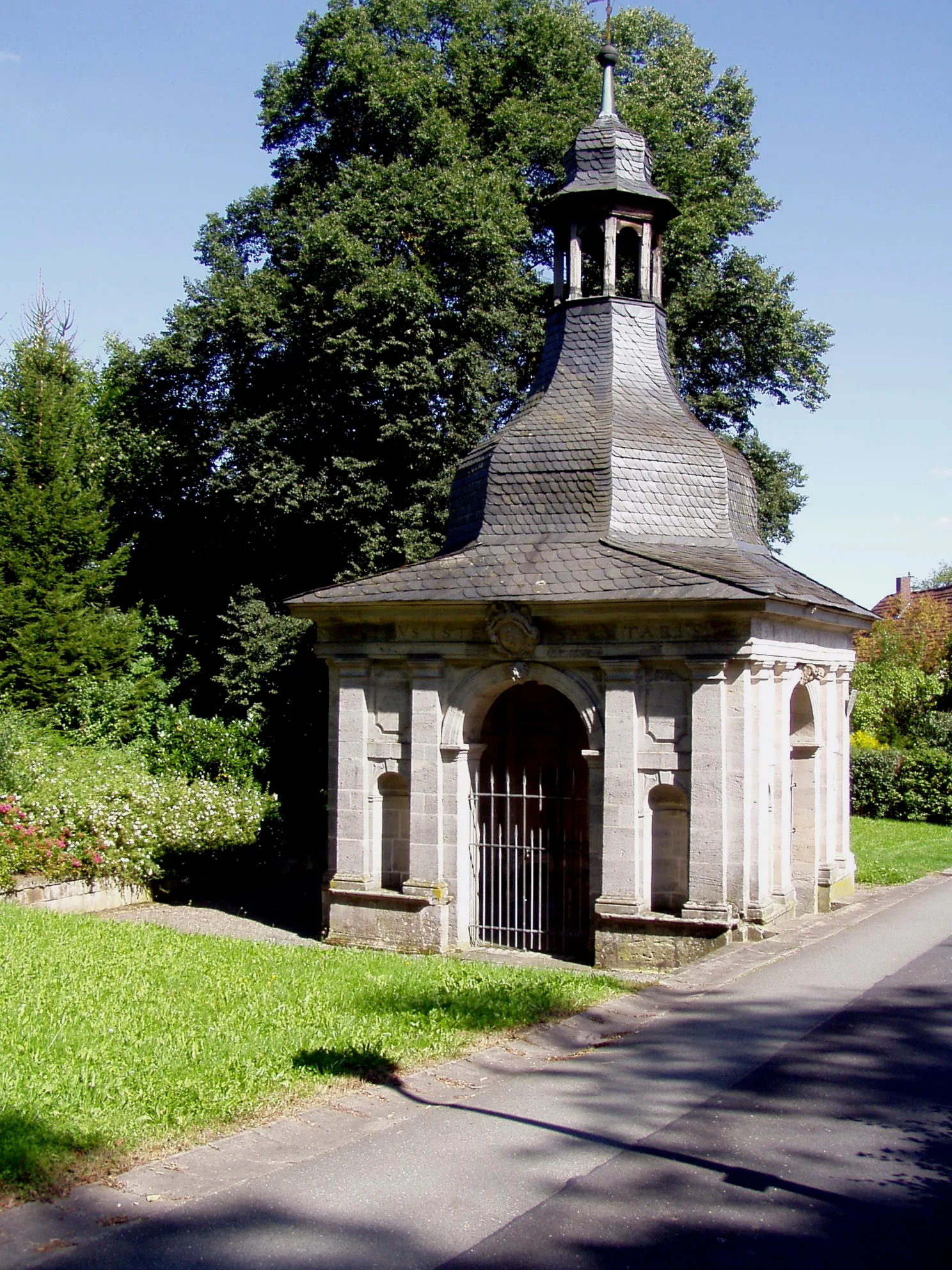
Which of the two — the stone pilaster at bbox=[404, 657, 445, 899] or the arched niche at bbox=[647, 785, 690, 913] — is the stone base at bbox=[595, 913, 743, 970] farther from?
the stone pilaster at bbox=[404, 657, 445, 899]

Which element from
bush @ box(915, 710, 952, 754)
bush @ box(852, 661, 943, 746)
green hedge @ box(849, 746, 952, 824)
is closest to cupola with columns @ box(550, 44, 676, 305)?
green hedge @ box(849, 746, 952, 824)

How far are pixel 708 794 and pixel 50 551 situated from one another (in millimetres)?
14961

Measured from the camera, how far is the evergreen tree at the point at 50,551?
71.0 ft

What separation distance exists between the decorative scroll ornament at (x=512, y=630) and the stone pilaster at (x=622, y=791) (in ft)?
2.70

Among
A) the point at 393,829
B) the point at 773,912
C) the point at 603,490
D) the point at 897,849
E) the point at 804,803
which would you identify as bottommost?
the point at 897,849

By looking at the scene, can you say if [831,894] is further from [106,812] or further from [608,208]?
[106,812]

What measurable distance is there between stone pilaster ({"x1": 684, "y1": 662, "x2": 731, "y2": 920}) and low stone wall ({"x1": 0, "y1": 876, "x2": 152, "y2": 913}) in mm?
6993

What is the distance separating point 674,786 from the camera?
11.9 metres

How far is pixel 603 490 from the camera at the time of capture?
13.1m

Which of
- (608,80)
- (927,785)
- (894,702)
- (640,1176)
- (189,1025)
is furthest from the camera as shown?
(894,702)

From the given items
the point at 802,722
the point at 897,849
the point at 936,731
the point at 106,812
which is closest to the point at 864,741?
the point at 936,731

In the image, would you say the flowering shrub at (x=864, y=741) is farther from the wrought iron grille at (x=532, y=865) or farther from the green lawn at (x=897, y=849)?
the wrought iron grille at (x=532, y=865)

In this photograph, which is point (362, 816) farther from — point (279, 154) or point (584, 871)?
point (279, 154)

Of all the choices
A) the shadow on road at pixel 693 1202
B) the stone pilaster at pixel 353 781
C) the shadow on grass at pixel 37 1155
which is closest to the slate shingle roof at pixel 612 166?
the stone pilaster at pixel 353 781
